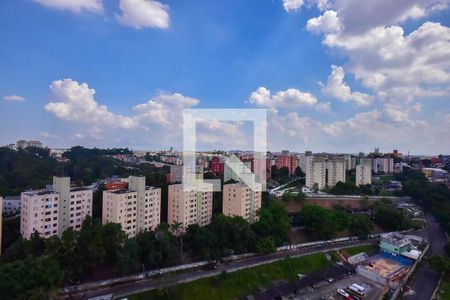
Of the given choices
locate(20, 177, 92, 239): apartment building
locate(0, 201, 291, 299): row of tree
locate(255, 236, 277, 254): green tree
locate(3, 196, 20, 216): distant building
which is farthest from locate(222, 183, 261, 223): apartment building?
locate(3, 196, 20, 216): distant building

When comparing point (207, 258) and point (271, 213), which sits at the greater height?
point (271, 213)

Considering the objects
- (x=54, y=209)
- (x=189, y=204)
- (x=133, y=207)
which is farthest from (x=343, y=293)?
(x=54, y=209)

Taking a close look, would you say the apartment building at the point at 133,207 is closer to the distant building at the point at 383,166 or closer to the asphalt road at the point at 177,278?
the asphalt road at the point at 177,278

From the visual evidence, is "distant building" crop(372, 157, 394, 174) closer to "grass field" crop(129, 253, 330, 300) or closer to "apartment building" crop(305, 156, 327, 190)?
"apartment building" crop(305, 156, 327, 190)

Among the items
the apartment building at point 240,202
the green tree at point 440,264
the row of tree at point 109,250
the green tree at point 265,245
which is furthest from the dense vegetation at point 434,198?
the apartment building at point 240,202

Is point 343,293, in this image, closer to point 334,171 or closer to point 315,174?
point 315,174

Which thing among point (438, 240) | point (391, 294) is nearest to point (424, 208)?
point (438, 240)

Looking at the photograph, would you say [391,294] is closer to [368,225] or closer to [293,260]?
[293,260]
